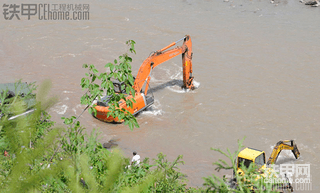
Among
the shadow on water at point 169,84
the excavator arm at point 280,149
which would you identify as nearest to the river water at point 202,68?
the shadow on water at point 169,84

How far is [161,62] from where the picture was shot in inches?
736

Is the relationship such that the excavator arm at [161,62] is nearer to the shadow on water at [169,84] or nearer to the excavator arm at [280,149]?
the shadow on water at [169,84]

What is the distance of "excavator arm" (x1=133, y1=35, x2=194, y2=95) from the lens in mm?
17734

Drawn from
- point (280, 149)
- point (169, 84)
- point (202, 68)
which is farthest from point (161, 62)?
point (280, 149)

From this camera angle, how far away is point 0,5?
39031 millimetres

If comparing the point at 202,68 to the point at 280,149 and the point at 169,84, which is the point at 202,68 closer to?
the point at 169,84

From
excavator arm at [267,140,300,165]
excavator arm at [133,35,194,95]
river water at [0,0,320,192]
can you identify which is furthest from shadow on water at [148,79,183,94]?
excavator arm at [267,140,300,165]

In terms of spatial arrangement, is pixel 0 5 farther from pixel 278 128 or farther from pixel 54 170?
pixel 54 170

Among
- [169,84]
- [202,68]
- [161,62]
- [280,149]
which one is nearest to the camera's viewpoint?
[280,149]

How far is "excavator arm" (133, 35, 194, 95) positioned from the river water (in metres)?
1.29

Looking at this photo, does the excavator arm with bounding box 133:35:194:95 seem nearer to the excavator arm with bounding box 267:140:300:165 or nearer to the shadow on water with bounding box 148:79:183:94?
the shadow on water with bounding box 148:79:183:94

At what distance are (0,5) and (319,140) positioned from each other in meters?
37.2

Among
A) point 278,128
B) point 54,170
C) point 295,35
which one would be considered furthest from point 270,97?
point 54,170

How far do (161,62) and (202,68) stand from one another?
6862mm
